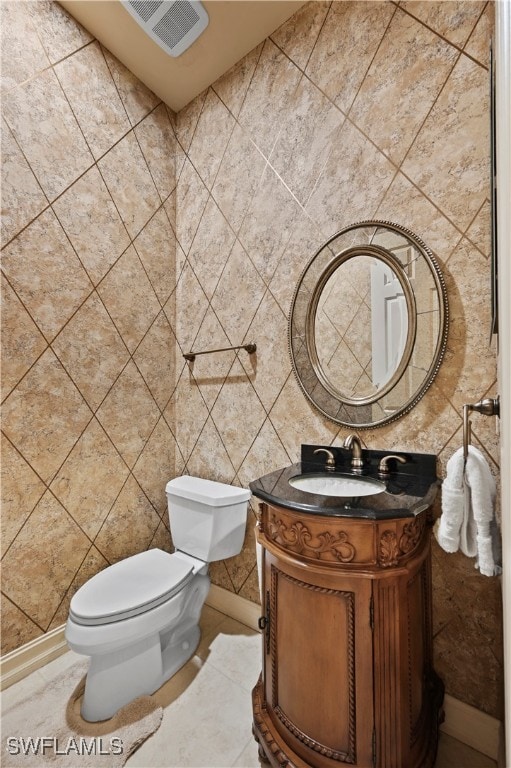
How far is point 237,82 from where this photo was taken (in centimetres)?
180

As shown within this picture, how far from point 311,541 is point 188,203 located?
2.00m

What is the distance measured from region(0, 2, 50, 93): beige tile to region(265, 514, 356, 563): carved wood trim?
6.86 ft

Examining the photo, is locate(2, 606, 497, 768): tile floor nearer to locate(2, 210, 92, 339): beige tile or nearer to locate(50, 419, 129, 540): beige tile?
locate(50, 419, 129, 540): beige tile

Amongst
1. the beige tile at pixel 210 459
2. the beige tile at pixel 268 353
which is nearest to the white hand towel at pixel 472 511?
the beige tile at pixel 268 353

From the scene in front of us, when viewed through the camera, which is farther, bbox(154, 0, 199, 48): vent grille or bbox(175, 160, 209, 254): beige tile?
bbox(175, 160, 209, 254): beige tile

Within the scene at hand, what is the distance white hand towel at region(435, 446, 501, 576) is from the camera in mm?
872

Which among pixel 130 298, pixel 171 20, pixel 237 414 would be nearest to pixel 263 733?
pixel 237 414

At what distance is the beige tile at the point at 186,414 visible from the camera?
1942mm

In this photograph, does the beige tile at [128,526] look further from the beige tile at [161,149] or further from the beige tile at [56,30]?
the beige tile at [56,30]

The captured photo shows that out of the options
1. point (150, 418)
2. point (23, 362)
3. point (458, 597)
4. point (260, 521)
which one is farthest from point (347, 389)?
point (23, 362)

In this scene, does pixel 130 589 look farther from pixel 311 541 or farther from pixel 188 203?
pixel 188 203

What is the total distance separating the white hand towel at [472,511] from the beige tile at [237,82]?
6.65 feet

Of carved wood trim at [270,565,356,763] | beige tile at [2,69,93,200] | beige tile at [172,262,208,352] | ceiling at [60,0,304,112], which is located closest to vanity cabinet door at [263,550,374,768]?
carved wood trim at [270,565,356,763]

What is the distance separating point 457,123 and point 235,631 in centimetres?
233
